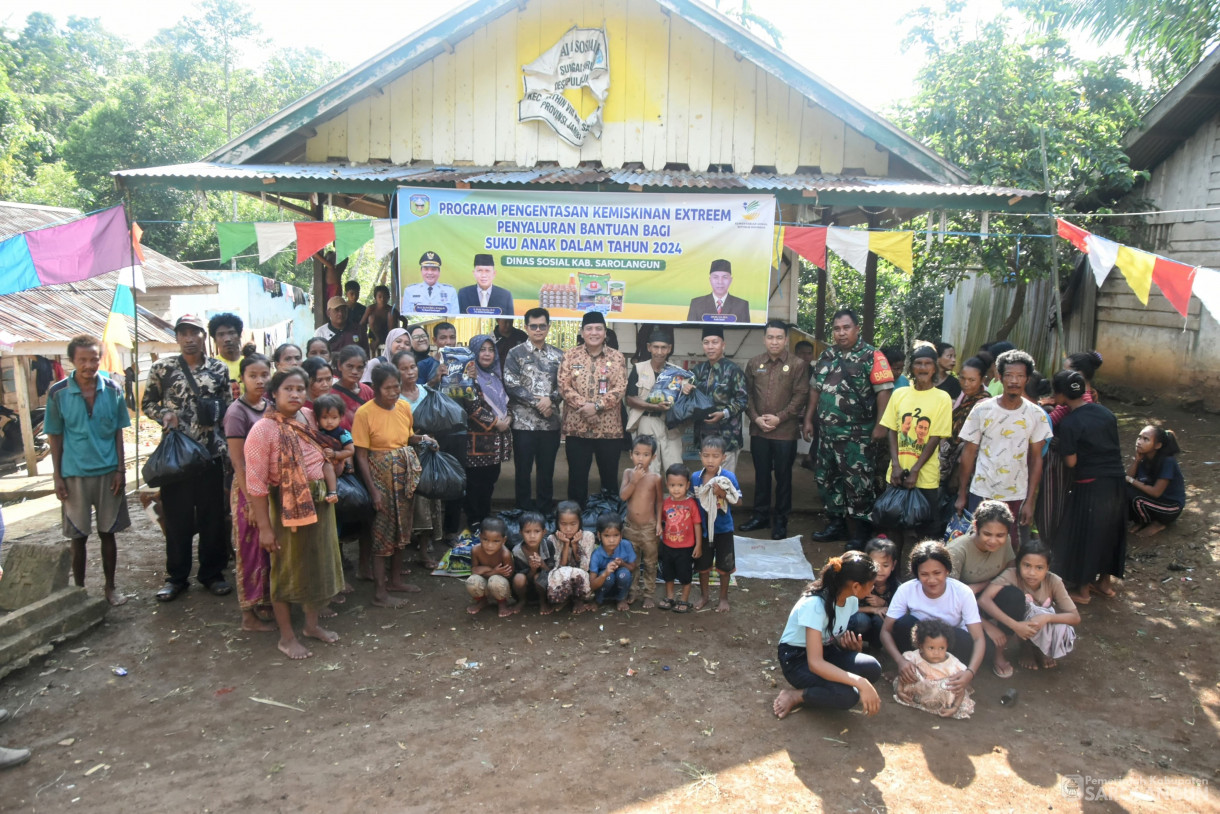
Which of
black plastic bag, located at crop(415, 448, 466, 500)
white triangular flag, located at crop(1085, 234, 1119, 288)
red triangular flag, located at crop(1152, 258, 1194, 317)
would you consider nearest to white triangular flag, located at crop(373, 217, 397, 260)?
black plastic bag, located at crop(415, 448, 466, 500)

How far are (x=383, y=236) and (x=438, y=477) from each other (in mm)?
2690

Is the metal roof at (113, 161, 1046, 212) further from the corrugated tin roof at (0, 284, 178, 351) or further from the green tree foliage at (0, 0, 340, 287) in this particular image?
the green tree foliage at (0, 0, 340, 287)

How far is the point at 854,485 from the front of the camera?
6.36m

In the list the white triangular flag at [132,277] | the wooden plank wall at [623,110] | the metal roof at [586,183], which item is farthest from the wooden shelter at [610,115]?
the white triangular flag at [132,277]

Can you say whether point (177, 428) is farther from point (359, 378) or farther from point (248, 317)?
point (248, 317)

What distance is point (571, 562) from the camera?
530 cm

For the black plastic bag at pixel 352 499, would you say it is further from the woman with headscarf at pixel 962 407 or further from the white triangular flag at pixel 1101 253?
the white triangular flag at pixel 1101 253

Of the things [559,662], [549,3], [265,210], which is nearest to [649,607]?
[559,662]

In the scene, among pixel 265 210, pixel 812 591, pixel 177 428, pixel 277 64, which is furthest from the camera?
pixel 277 64

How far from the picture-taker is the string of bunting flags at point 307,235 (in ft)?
22.8

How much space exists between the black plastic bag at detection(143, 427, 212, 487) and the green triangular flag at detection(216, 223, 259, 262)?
2282 mm

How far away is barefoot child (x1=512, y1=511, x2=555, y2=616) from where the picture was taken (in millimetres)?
5219

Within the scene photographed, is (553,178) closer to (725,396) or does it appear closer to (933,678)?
(725,396)

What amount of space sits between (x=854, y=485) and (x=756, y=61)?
13.5ft
